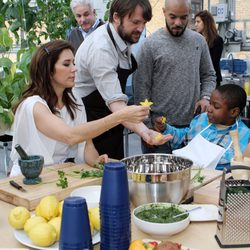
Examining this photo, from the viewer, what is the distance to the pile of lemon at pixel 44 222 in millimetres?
1215

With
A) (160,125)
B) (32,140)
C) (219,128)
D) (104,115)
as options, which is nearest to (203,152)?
(219,128)

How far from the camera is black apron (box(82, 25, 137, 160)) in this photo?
255 centimetres

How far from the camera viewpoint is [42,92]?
2223 millimetres

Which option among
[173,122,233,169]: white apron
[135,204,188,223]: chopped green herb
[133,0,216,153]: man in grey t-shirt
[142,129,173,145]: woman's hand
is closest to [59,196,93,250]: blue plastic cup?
[135,204,188,223]: chopped green herb

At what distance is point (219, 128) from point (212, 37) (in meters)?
2.77

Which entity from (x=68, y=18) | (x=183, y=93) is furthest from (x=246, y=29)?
(x=183, y=93)

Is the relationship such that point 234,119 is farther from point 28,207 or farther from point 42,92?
point 28,207

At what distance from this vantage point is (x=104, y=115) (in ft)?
8.54

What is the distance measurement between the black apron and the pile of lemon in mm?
1259

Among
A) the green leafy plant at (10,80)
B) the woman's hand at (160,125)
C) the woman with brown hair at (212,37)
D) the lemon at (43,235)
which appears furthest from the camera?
the woman with brown hair at (212,37)

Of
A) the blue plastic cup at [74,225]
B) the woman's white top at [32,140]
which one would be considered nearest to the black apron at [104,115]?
the woman's white top at [32,140]

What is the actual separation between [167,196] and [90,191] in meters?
0.33

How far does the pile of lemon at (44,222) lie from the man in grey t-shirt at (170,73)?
4.81 ft

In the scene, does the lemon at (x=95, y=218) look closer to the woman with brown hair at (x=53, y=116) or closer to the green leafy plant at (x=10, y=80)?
the woman with brown hair at (x=53, y=116)
